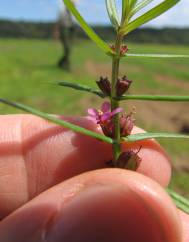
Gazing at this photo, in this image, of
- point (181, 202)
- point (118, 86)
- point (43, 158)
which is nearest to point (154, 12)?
point (118, 86)

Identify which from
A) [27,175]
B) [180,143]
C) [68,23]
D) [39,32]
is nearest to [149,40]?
[39,32]

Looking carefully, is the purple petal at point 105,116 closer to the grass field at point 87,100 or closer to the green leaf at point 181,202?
the green leaf at point 181,202

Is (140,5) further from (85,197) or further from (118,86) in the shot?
(85,197)

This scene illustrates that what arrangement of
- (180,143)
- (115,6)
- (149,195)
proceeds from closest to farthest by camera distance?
(149,195)
(115,6)
(180,143)

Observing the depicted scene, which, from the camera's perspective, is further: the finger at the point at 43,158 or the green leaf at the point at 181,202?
the finger at the point at 43,158

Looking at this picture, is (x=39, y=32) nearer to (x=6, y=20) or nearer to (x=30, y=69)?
(x=6, y=20)

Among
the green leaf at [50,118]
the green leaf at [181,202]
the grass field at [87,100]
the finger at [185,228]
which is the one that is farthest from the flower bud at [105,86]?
the grass field at [87,100]

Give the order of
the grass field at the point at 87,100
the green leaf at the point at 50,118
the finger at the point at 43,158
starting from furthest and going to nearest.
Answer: the grass field at the point at 87,100 < the finger at the point at 43,158 < the green leaf at the point at 50,118
